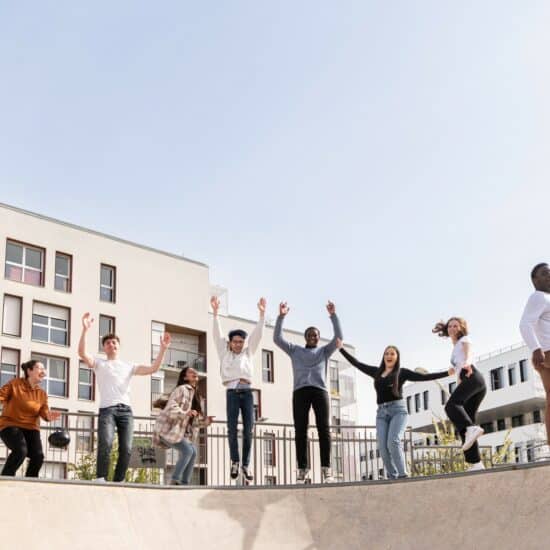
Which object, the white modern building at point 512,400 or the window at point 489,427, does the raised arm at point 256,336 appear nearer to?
the white modern building at point 512,400

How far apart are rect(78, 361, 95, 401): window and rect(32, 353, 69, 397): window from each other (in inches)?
31.4

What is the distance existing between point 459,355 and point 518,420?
67704 mm

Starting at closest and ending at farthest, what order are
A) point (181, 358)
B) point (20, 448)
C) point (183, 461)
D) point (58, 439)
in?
point (20, 448) → point (58, 439) → point (183, 461) → point (181, 358)

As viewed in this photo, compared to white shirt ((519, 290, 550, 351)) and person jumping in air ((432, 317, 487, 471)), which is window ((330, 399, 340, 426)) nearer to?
person jumping in air ((432, 317, 487, 471))

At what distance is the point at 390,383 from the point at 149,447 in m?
5.49

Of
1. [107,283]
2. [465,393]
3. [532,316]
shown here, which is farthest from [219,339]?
[107,283]

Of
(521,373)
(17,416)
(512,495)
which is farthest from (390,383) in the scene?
(521,373)

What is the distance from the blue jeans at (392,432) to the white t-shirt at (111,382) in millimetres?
3430

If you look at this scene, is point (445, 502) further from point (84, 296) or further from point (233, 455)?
point (84, 296)

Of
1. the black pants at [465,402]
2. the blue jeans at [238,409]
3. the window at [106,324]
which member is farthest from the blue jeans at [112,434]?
the window at [106,324]

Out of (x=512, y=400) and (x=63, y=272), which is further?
(x=512, y=400)

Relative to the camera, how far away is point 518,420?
2960 inches

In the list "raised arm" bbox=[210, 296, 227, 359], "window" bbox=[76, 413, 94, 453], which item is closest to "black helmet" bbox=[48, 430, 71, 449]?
"window" bbox=[76, 413, 94, 453]

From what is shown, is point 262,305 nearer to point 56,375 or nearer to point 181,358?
point 56,375
